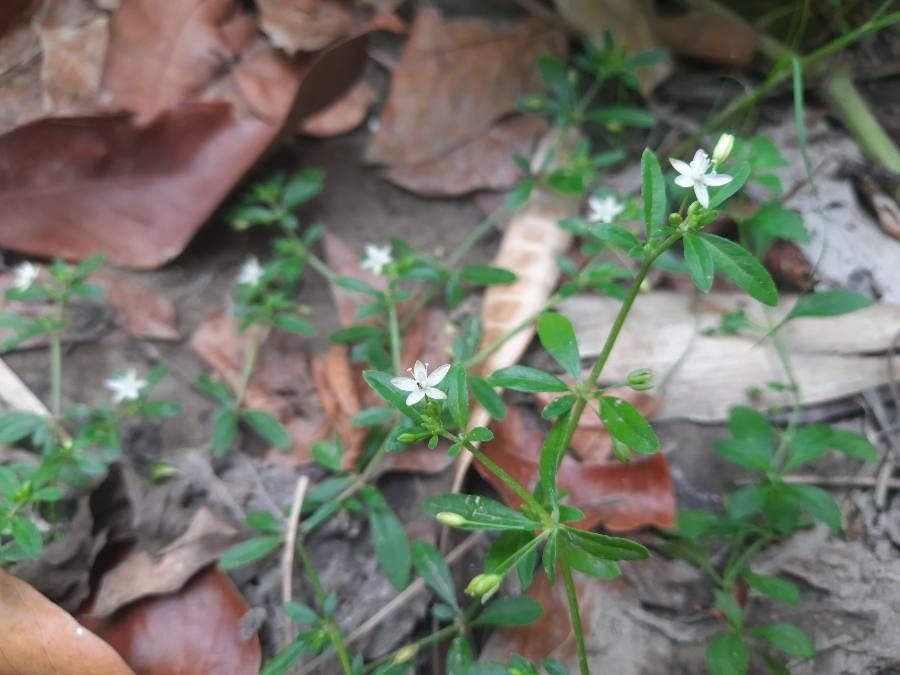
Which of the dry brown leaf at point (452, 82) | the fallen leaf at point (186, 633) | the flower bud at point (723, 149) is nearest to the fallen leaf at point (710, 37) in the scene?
the dry brown leaf at point (452, 82)

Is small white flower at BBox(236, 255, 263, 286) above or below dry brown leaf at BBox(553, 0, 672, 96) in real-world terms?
below

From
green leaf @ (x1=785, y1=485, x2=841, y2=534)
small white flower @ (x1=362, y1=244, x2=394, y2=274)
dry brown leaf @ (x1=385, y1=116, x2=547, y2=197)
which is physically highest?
dry brown leaf @ (x1=385, y1=116, x2=547, y2=197)

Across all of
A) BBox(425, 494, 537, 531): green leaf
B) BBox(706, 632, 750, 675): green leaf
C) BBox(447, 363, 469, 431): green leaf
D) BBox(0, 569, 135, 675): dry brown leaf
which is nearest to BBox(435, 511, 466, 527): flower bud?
BBox(425, 494, 537, 531): green leaf

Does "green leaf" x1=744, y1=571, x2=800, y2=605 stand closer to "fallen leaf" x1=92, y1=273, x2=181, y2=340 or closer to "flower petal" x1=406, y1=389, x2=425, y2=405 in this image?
"flower petal" x1=406, y1=389, x2=425, y2=405

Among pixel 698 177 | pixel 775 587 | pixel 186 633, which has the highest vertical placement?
pixel 698 177

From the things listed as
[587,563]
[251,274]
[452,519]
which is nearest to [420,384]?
[452,519]

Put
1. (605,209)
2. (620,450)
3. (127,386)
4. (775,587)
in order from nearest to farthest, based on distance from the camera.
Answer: (620,450) < (775,587) < (127,386) < (605,209)

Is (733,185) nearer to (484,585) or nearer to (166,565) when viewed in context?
(484,585)

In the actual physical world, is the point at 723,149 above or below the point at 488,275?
above
